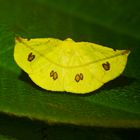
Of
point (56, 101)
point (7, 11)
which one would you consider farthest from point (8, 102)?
point (7, 11)

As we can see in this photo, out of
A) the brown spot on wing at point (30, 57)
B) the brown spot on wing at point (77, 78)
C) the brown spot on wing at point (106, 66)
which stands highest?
the brown spot on wing at point (106, 66)

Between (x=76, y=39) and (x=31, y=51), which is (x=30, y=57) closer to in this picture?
(x=31, y=51)

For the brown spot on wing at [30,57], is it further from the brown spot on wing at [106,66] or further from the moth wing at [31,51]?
the brown spot on wing at [106,66]

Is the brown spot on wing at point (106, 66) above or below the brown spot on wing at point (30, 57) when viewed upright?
above

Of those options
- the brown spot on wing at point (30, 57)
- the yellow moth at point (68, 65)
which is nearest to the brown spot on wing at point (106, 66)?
the yellow moth at point (68, 65)

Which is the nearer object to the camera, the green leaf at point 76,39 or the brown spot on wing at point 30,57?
the green leaf at point 76,39

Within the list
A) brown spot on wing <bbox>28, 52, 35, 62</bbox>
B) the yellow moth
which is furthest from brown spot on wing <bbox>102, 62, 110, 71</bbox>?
brown spot on wing <bbox>28, 52, 35, 62</bbox>

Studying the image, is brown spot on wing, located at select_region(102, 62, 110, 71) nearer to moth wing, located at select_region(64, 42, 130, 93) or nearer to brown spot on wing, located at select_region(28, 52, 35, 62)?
moth wing, located at select_region(64, 42, 130, 93)
